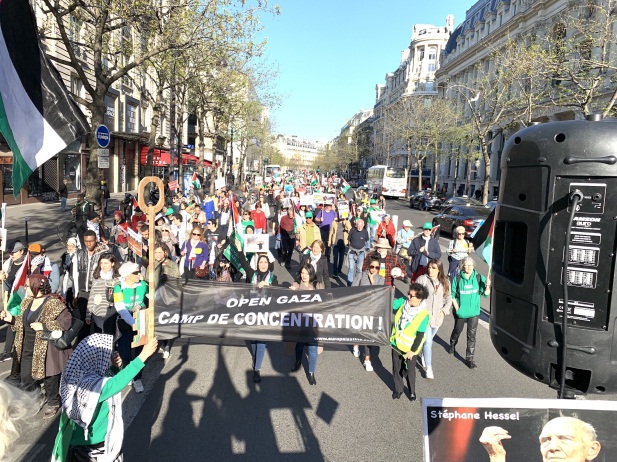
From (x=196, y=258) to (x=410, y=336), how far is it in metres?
4.27

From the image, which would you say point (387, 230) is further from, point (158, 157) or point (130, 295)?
point (158, 157)

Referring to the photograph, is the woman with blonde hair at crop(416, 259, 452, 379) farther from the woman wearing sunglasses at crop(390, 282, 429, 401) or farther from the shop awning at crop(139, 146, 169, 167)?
the shop awning at crop(139, 146, 169, 167)

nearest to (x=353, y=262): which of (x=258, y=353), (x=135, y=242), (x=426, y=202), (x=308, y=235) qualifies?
(x=308, y=235)

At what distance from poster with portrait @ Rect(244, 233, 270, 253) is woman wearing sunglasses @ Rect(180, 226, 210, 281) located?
3.25ft

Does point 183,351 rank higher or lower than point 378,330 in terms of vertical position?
lower

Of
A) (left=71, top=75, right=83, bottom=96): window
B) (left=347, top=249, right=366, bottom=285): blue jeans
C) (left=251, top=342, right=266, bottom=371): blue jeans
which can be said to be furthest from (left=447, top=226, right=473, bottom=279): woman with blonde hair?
(left=71, top=75, right=83, bottom=96): window

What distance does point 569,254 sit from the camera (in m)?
2.24

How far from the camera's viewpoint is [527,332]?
242cm

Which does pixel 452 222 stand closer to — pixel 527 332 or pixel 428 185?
pixel 527 332

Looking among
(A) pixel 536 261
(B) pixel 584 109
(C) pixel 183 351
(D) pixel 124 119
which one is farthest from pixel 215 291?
(D) pixel 124 119

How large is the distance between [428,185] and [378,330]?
240 ft

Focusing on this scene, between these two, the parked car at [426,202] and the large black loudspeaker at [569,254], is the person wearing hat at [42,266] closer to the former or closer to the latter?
the large black loudspeaker at [569,254]

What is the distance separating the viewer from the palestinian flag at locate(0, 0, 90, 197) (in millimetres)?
3293

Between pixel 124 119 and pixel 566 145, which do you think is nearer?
pixel 566 145
